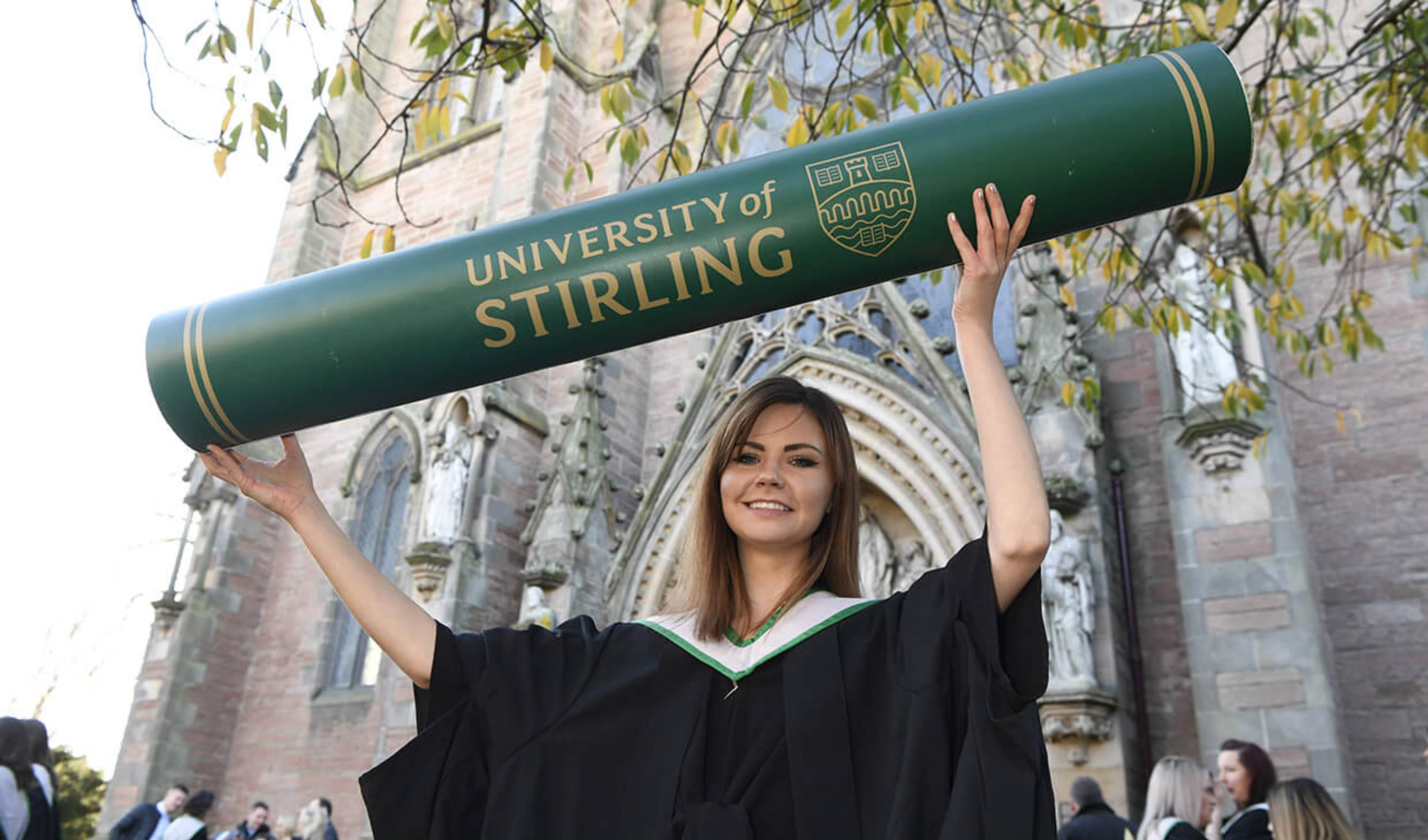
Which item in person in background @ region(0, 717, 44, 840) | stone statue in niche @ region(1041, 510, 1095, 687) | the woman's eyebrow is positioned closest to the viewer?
the woman's eyebrow

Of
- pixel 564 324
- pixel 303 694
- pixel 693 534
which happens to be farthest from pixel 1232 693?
pixel 303 694

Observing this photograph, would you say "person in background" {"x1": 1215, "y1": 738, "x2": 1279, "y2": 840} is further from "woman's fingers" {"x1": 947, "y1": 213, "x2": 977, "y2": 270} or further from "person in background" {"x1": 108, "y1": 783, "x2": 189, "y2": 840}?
"person in background" {"x1": 108, "y1": 783, "x2": 189, "y2": 840}

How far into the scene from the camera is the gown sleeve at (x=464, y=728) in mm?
1634

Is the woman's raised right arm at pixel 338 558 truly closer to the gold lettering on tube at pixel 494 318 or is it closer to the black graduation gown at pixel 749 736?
the black graduation gown at pixel 749 736

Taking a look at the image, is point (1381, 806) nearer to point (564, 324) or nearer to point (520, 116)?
Result: point (564, 324)

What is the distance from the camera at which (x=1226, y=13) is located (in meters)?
4.25

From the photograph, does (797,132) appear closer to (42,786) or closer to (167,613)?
(42,786)

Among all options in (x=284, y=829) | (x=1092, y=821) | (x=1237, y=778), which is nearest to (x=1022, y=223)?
(x=1237, y=778)

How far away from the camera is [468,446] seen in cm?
1095

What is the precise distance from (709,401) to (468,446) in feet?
8.33

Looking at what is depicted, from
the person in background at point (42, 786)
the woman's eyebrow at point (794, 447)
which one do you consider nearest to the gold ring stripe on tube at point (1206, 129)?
the woman's eyebrow at point (794, 447)

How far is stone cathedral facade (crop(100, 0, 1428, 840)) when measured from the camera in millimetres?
6762

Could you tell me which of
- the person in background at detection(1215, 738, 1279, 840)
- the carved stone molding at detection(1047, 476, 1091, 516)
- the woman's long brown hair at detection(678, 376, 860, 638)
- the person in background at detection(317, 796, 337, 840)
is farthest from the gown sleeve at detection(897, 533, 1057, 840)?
the person in background at detection(317, 796, 337, 840)

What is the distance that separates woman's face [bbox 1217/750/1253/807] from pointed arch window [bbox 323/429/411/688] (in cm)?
1002
